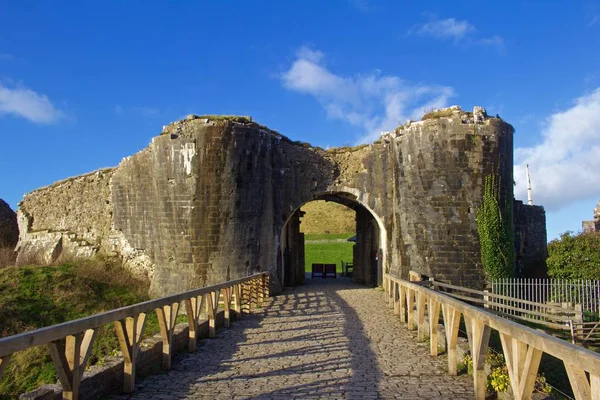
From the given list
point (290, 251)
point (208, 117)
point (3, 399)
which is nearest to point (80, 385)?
point (3, 399)

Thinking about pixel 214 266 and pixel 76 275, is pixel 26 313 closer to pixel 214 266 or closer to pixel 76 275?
pixel 76 275

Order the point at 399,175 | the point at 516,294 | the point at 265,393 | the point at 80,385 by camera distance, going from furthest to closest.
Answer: the point at 399,175, the point at 516,294, the point at 265,393, the point at 80,385

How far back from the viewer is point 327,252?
4491 cm

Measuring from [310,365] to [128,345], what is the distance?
2.49 meters

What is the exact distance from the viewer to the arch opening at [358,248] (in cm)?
2041

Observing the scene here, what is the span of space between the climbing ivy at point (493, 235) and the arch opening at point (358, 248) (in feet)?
12.5

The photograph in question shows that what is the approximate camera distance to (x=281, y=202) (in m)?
19.2

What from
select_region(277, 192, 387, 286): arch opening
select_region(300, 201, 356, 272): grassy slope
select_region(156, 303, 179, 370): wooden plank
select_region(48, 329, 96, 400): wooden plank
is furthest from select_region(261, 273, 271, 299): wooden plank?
select_region(300, 201, 356, 272): grassy slope

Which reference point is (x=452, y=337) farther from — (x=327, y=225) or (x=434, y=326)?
(x=327, y=225)

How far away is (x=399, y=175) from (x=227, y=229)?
6.13m

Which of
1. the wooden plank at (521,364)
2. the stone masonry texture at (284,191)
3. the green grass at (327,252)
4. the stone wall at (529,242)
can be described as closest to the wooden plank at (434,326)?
the wooden plank at (521,364)

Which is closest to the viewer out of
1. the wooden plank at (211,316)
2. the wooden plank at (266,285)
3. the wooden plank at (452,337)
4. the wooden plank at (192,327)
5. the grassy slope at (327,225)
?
the wooden plank at (452,337)

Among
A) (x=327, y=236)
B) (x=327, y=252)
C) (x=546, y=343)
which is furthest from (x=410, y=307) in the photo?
(x=327, y=236)

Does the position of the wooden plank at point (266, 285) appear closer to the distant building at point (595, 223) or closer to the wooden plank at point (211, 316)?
the wooden plank at point (211, 316)
